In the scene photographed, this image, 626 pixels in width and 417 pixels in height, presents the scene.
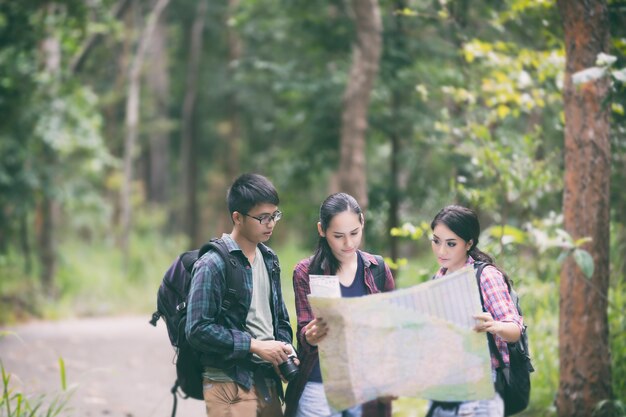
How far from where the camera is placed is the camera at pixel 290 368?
3.74m

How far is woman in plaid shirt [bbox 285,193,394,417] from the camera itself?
369 cm

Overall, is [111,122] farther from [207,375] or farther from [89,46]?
[207,375]

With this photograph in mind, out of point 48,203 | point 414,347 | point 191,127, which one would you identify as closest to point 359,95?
point 414,347

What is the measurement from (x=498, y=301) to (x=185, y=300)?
162 cm

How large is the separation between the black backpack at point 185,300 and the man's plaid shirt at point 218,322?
0.11 ft

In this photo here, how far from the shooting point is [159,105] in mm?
28578

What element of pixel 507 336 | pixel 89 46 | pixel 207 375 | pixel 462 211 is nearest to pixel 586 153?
pixel 462 211

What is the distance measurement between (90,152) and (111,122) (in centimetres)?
1142

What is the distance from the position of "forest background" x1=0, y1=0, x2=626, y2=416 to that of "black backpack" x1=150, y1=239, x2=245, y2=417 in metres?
1.45

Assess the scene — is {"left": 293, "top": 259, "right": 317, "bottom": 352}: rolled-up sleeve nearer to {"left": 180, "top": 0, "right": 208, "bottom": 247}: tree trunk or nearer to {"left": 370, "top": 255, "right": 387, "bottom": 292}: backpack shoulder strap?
{"left": 370, "top": 255, "right": 387, "bottom": 292}: backpack shoulder strap

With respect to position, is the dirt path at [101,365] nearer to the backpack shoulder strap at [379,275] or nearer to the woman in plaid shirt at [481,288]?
the backpack shoulder strap at [379,275]

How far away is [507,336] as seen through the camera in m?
3.40

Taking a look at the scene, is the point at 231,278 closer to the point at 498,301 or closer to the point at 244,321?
the point at 244,321

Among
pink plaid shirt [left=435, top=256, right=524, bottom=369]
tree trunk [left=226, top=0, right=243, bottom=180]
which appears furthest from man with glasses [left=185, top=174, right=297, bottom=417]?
tree trunk [left=226, top=0, right=243, bottom=180]
